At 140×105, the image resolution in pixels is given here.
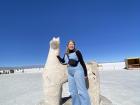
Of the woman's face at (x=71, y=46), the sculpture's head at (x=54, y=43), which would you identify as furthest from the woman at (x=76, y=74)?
the sculpture's head at (x=54, y=43)

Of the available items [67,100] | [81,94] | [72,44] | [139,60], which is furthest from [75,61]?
[139,60]

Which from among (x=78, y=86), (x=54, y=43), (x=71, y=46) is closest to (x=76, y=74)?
(x=78, y=86)

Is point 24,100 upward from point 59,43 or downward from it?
downward

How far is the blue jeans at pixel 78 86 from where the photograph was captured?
6785 mm

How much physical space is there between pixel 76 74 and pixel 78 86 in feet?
1.01

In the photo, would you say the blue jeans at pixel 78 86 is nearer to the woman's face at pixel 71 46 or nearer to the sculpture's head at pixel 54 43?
the woman's face at pixel 71 46

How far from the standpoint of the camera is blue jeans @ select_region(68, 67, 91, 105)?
6.79m

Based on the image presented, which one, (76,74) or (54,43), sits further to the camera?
(54,43)

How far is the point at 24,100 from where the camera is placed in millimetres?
10852

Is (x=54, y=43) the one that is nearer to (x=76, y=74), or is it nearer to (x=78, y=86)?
(x=76, y=74)

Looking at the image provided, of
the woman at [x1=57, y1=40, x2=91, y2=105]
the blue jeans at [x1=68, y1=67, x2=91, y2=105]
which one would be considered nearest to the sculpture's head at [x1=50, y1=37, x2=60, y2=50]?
the woman at [x1=57, y1=40, x2=91, y2=105]

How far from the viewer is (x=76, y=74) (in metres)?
6.78

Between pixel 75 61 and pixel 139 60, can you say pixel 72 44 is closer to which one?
pixel 75 61

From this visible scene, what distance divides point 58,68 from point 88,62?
3.21 feet
